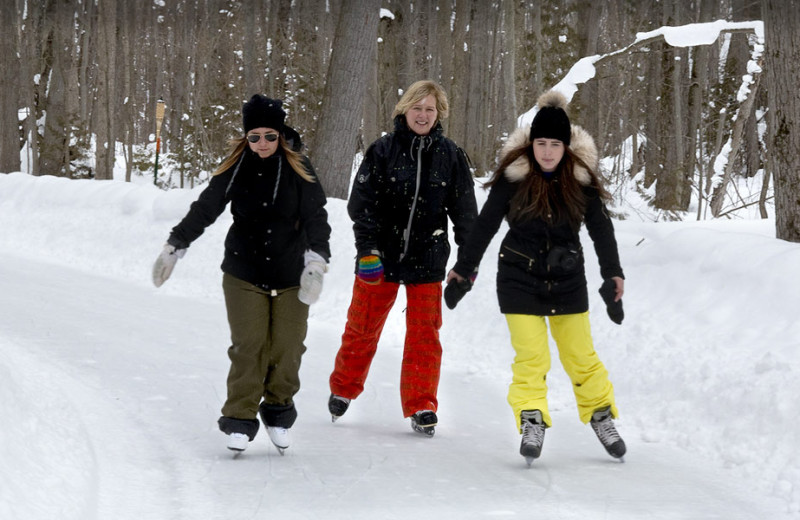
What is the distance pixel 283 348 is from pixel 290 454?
0.55 m

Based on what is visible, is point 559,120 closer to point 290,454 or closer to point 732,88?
point 290,454

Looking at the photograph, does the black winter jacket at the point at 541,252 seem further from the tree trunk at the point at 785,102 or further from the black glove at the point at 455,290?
the tree trunk at the point at 785,102

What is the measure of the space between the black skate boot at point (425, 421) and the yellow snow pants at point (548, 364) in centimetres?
66

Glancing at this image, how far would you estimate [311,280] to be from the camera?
444 cm

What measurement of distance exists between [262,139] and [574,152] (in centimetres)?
152

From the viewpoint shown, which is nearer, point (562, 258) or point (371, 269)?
point (562, 258)

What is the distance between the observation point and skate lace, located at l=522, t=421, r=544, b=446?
451cm

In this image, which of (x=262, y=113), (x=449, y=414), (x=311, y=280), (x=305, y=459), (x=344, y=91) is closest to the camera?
(x=311, y=280)

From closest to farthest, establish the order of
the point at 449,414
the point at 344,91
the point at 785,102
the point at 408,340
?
the point at 408,340 → the point at 449,414 → the point at 785,102 → the point at 344,91

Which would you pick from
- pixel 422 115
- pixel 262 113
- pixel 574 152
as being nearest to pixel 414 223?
pixel 422 115

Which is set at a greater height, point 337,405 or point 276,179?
point 276,179

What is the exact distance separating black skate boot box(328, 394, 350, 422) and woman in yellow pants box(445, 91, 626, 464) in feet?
3.65

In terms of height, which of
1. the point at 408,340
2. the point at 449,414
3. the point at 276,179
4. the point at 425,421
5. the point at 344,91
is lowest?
the point at 449,414

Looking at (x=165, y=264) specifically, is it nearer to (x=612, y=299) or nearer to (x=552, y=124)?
(x=552, y=124)
